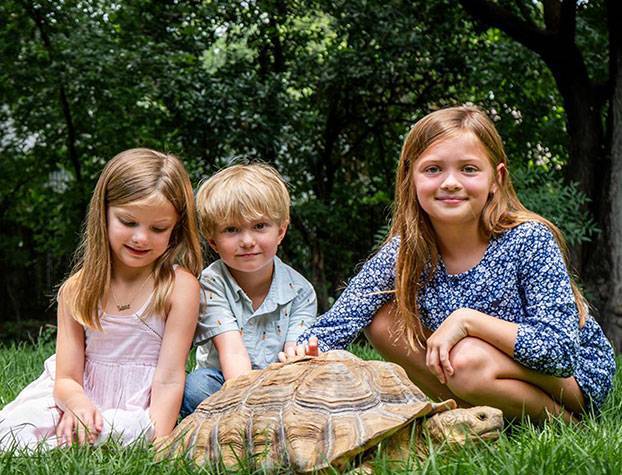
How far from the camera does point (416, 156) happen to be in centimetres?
335

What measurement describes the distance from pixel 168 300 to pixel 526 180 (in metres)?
3.79

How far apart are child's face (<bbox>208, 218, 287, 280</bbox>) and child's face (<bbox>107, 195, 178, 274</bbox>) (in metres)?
0.24

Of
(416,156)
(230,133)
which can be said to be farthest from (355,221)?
(416,156)

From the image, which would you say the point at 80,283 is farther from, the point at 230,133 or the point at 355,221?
the point at 355,221

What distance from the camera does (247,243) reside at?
10.8ft

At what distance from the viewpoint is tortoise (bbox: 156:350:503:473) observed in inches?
92.9

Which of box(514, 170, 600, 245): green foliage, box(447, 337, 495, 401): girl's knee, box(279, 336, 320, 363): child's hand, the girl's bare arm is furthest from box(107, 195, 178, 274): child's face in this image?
box(514, 170, 600, 245): green foliage

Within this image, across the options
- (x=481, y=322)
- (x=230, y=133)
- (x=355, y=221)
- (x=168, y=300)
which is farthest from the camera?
(x=355, y=221)

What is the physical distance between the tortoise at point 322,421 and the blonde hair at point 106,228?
0.80 m

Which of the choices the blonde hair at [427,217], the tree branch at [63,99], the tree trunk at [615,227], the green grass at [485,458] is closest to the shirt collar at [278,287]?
the blonde hair at [427,217]

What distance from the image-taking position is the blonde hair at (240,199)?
3291 millimetres

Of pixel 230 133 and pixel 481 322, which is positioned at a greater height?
pixel 230 133

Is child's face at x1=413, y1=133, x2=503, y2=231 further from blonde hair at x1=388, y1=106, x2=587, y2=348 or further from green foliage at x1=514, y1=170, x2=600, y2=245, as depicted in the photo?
green foliage at x1=514, y1=170, x2=600, y2=245

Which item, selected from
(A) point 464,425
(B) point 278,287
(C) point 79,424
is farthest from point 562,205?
(C) point 79,424
